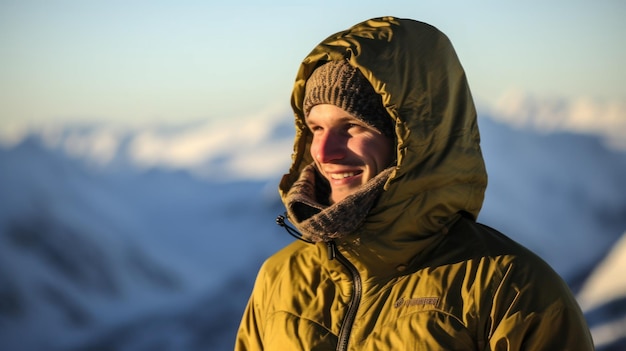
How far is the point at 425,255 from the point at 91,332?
444 cm

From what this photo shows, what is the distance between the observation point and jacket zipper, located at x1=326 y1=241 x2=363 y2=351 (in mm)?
2162

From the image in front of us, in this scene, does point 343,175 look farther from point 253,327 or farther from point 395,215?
point 253,327

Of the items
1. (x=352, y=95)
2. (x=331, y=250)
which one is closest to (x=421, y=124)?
(x=352, y=95)

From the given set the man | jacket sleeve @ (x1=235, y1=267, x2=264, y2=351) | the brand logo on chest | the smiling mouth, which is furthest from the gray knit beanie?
jacket sleeve @ (x1=235, y1=267, x2=264, y2=351)

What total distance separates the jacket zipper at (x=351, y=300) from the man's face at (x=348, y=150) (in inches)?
5.4

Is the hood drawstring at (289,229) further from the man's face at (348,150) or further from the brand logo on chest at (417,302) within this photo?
the brand logo on chest at (417,302)

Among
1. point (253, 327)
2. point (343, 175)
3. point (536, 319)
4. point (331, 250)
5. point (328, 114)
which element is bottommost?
point (536, 319)

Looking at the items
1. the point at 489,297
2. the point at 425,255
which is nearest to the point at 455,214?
the point at 425,255

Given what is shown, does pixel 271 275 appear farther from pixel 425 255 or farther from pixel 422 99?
pixel 422 99

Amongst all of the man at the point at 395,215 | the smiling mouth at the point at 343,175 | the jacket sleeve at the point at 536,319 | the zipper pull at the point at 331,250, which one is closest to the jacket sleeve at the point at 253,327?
the man at the point at 395,215

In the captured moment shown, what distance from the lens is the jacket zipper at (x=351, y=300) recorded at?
216 cm

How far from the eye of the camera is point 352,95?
2.24 m

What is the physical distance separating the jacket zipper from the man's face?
0.14m

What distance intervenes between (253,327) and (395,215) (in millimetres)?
565
